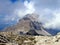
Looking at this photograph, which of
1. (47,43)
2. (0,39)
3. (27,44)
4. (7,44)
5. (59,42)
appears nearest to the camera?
(7,44)

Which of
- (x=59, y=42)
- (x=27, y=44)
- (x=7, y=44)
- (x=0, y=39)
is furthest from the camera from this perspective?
(x=27, y=44)

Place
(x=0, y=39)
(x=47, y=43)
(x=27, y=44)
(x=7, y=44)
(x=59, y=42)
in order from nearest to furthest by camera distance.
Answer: (x=7, y=44), (x=0, y=39), (x=59, y=42), (x=47, y=43), (x=27, y=44)

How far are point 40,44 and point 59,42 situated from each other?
12.6m

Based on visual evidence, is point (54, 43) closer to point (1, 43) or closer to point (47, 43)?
→ point (47, 43)

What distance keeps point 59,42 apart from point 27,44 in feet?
61.3

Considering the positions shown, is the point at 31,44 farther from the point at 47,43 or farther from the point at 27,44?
the point at 47,43

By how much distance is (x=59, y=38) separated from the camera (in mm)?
71812

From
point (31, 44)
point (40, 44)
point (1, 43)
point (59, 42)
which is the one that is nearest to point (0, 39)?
point (1, 43)

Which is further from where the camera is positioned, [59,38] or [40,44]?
[40,44]

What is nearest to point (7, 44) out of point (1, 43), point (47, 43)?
point (1, 43)

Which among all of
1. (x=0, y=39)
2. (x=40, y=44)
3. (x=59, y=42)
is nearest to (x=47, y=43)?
(x=40, y=44)

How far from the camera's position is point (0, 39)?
53.6 metres

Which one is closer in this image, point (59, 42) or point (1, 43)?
point (1, 43)

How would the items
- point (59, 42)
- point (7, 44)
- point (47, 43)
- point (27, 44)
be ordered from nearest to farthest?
point (7, 44) → point (59, 42) → point (47, 43) → point (27, 44)
